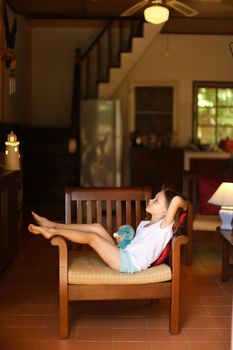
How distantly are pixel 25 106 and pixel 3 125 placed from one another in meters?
2.45

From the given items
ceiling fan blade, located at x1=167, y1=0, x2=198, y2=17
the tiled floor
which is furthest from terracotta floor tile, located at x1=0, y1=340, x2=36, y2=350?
ceiling fan blade, located at x1=167, y1=0, x2=198, y2=17

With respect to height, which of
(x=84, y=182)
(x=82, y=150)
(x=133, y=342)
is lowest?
(x=133, y=342)

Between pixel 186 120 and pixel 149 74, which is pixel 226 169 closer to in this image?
pixel 186 120

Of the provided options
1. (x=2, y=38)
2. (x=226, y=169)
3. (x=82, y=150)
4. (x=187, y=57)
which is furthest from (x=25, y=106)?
(x=226, y=169)

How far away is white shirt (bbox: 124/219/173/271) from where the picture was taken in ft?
8.54

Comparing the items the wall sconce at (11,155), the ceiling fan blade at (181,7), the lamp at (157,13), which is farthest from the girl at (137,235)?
the ceiling fan blade at (181,7)

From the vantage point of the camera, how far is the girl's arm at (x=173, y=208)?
8.38ft

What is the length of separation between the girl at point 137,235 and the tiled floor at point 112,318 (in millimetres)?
409

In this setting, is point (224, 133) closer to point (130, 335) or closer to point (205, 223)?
point (205, 223)

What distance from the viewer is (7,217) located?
373 cm

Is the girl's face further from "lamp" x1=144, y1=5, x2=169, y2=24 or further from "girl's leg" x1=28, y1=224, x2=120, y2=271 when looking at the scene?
"lamp" x1=144, y1=5, x2=169, y2=24

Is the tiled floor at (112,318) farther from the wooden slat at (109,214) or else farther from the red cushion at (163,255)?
the wooden slat at (109,214)

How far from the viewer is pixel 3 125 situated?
5.16 m

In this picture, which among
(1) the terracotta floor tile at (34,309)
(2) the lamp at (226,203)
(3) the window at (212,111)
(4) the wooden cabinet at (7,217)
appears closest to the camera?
(1) the terracotta floor tile at (34,309)
